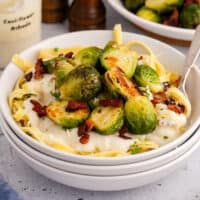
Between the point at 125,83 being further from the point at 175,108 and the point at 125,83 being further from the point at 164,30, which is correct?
the point at 164,30

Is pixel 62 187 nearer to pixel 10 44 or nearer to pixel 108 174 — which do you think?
pixel 108 174

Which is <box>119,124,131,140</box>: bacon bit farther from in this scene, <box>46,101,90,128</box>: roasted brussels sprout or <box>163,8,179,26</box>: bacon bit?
<box>163,8,179,26</box>: bacon bit

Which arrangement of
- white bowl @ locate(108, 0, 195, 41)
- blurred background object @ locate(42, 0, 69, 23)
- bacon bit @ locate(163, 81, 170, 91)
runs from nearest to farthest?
bacon bit @ locate(163, 81, 170, 91) < white bowl @ locate(108, 0, 195, 41) < blurred background object @ locate(42, 0, 69, 23)

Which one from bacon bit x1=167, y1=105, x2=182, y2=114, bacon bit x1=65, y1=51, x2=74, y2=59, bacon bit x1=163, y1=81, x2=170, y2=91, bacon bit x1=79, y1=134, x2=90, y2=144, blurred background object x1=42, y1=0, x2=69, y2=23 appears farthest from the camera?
blurred background object x1=42, y1=0, x2=69, y2=23

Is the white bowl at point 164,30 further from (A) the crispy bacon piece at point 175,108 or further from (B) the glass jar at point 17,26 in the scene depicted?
(A) the crispy bacon piece at point 175,108

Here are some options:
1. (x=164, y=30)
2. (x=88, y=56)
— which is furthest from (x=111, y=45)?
(x=164, y=30)

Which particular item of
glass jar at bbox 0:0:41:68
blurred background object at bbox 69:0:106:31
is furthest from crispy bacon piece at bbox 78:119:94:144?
blurred background object at bbox 69:0:106:31

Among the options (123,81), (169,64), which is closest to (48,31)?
(169,64)
